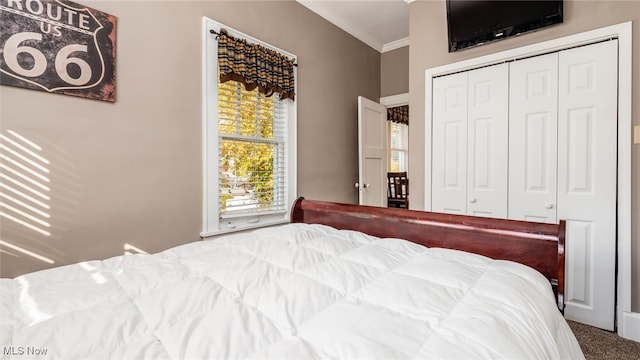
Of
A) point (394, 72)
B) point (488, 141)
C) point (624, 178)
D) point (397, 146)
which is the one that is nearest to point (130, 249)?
point (488, 141)

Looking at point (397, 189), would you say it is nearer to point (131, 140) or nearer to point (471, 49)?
point (471, 49)

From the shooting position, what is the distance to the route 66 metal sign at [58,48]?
155 centimetres

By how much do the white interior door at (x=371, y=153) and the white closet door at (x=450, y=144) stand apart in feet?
3.25

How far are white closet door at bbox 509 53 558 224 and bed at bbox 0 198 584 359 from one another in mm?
1189

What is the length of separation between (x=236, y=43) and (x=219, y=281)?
2.08 m

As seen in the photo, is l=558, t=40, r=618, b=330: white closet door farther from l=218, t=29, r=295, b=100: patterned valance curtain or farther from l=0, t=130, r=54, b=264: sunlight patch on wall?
l=0, t=130, r=54, b=264: sunlight patch on wall

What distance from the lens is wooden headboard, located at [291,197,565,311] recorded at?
124 centimetres

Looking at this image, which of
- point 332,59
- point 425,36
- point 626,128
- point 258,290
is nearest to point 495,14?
point 425,36

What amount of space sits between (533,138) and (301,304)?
2.32 m

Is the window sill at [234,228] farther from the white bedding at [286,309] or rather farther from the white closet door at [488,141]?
the white closet door at [488,141]

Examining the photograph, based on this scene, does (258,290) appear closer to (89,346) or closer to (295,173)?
(89,346)

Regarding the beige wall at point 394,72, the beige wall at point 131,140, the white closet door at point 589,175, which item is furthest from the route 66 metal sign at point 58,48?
the beige wall at point 394,72

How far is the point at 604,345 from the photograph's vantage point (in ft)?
6.15

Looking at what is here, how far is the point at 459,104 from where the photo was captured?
8.51 feet
